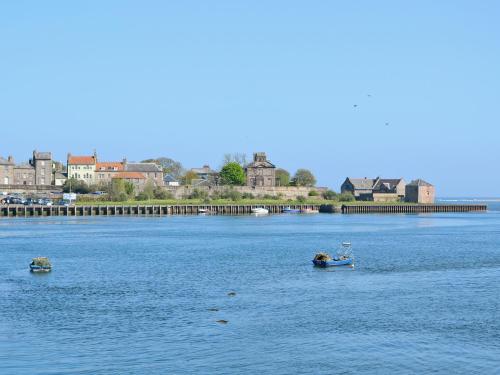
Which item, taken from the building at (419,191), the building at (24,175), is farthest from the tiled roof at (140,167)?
the building at (419,191)

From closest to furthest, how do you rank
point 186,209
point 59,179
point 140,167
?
point 186,209 → point 59,179 → point 140,167

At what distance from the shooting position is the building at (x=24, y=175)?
15816cm

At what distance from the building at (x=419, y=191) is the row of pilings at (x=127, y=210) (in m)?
27.6

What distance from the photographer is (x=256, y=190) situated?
172125 mm

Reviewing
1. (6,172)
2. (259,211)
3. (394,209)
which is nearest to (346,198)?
(394,209)

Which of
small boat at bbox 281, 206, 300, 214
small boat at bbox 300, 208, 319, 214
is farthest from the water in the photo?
small boat at bbox 300, 208, 319, 214

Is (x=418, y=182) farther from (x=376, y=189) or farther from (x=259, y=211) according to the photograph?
(x=259, y=211)

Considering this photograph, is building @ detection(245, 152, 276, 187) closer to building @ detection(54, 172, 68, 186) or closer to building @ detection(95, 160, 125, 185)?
building @ detection(95, 160, 125, 185)

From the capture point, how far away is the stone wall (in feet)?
535

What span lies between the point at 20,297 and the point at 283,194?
135 meters

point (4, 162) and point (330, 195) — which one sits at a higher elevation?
point (4, 162)

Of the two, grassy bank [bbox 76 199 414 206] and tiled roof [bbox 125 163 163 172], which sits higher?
tiled roof [bbox 125 163 163 172]

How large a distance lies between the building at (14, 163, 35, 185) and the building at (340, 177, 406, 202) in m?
68.0

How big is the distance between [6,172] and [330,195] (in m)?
65.7
